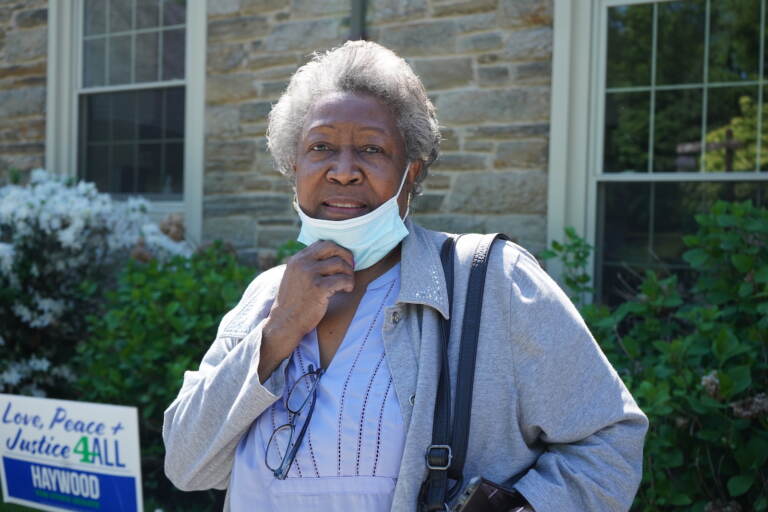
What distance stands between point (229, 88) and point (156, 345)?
7.70 ft

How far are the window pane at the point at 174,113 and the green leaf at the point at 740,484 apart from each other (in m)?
4.69

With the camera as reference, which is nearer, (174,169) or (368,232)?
(368,232)

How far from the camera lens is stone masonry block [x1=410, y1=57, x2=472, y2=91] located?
5008 millimetres

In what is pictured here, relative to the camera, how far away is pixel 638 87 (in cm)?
463

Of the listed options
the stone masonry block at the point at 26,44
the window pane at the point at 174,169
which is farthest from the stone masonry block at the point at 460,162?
the stone masonry block at the point at 26,44

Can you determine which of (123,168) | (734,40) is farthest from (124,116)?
(734,40)

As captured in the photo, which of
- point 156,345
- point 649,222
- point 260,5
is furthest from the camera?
point 260,5

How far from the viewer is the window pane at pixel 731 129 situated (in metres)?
4.36

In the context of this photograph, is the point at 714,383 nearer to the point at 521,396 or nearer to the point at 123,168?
the point at 521,396

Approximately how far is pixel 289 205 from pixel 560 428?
4.07 meters

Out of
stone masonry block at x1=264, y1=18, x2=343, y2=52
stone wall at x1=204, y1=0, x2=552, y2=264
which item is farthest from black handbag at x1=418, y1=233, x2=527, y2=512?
stone masonry block at x1=264, y1=18, x2=343, y2=52

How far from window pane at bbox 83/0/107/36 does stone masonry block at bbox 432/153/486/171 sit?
3.32 meters

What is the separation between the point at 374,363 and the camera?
1.77 m

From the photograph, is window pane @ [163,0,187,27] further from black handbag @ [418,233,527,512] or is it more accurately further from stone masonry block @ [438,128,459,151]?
black handbag @ [418,233,527,512]
